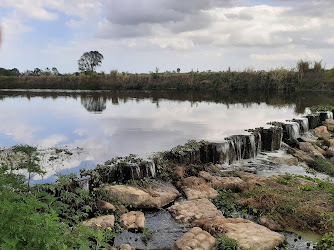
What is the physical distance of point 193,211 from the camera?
6039 millimetres

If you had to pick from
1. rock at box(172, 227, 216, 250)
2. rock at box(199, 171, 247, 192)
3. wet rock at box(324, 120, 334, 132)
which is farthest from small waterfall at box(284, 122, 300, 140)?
rock at box(172, 227, 216, 250)

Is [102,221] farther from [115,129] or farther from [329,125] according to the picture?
[329,125]

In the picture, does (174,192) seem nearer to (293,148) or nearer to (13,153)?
(13,153)

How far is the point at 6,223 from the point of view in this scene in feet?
9.70

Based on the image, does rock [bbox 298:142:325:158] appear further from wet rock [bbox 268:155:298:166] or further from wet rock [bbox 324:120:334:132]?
wet rock [bbox 324:120:334:132]

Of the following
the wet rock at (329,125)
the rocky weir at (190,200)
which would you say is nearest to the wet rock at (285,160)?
the rocky weir at (190,200)

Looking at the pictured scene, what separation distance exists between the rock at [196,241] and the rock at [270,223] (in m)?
1.45

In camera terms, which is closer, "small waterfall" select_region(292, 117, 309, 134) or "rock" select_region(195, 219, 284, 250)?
"rock" select_region(195, 219, 284, 250)

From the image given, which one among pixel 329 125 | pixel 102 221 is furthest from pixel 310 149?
pixel 102 221

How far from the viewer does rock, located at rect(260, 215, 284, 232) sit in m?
5.52

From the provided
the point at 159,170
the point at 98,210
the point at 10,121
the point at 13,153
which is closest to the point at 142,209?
the point at 98,210

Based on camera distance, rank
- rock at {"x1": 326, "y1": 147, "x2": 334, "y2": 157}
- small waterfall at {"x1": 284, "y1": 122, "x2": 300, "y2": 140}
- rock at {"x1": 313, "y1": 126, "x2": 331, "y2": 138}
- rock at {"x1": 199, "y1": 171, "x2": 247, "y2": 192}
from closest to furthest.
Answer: rock at {"x1": 199, "y1": 171, "x2": 247, "y2": 192} < rock at {"x1": 326, "y1": 147, "x2": 334, "y2": 157} < small waterfall at {"x1": 284, "y1": 122, "x2": 300, "y2": 140} < rock at {"x1": 313, "y1": 126, "x2": 331, "y2": 138}

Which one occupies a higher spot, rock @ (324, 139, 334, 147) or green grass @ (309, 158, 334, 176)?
rock @ (324, 139, 334, 147)

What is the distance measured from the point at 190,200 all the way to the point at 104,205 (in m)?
1.92
